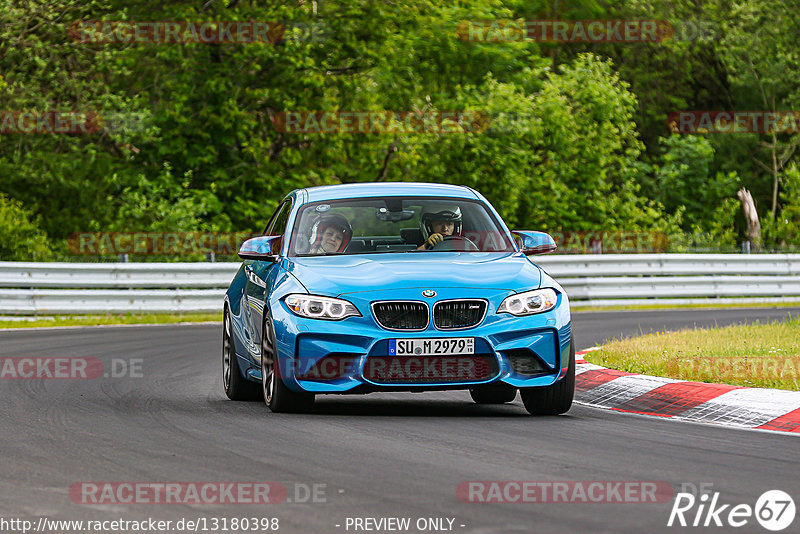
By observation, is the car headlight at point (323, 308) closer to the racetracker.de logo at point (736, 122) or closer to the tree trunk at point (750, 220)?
the tree trunk at point (750, 220)

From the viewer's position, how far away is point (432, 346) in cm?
905

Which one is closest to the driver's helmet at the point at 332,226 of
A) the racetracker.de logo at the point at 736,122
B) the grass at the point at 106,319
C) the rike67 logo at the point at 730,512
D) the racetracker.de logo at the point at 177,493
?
the racetracker.de logo at the point at 177,493

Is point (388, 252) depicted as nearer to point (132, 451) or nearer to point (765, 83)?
point (132, 451)

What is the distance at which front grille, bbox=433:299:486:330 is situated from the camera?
29.9 feet

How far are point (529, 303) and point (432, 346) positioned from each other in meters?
0.75

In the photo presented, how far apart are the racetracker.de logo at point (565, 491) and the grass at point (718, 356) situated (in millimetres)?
3719

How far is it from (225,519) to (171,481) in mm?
959

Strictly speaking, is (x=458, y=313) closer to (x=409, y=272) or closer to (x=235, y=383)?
(x=409, y=272)

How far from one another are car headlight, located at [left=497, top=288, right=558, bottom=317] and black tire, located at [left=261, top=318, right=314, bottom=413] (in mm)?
1447

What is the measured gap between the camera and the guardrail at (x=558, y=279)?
2278cm

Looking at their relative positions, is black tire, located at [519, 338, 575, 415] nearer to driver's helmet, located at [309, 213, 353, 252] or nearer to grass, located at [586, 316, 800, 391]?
grass, located at [586, 316, 800, 391]

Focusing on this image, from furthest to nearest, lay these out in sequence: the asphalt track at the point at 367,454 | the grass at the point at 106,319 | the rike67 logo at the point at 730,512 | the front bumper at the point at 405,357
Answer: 1. the grass at the point at 106,319
2. the front bumper at the point at 405,357
3. the asphalt track at the point at 367,454
4. the rike67 logo at the point at 730,512

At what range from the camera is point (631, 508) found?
5852 millimetres

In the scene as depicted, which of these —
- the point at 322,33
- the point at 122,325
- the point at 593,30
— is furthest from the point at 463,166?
the point at 593,30
